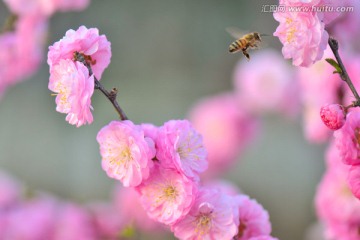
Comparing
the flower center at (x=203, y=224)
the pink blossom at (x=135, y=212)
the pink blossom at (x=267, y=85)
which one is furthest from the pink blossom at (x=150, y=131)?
the pink blossom at (x=267, y=85)

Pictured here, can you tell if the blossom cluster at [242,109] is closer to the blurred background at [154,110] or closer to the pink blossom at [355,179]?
the blurred background at [154,110]

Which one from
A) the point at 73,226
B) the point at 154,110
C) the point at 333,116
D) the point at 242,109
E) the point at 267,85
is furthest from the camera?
the point at 154,110

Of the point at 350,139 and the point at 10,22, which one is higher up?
the point at 10,22

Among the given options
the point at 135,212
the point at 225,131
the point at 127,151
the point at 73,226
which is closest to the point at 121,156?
the point at 127,151

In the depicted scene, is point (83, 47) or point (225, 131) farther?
point (225, 131)

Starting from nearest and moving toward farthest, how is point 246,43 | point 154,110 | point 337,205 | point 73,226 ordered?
1. point 246,43
2. point 337,205
3. point 73,226
4. point 154,110

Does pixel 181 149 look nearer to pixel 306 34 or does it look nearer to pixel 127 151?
pixel 127 151
